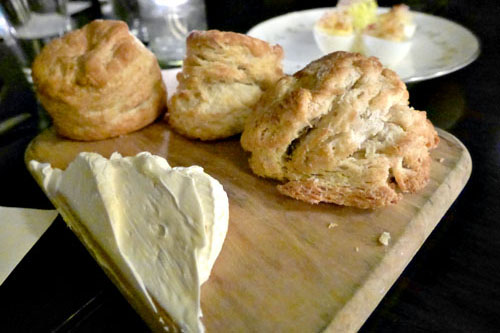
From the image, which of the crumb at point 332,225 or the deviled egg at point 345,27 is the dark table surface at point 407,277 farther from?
the deviled egg at point 345,27

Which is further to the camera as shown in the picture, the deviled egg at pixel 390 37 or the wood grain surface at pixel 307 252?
the deviled egg at pixel 390 37

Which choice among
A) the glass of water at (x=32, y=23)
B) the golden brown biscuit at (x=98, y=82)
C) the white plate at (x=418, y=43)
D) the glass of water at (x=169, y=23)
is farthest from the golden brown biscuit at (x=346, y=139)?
the glass of water at (x=32, y=23)

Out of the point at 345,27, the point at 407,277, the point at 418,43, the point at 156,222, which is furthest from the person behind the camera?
the point at 418,43

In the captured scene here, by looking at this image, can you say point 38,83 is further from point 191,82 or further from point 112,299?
point 112,299

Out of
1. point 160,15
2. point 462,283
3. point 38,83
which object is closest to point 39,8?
point 160,15

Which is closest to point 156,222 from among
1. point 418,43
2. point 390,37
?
point 390,37

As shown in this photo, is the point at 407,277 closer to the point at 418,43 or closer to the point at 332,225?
the point at 332,225
